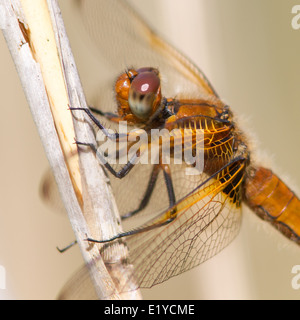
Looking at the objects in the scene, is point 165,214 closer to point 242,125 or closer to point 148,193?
point 148,193

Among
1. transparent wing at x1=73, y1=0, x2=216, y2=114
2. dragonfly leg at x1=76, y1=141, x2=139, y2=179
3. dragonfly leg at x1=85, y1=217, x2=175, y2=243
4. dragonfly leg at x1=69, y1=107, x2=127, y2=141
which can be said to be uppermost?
transparent wing at x1=73, y1=0, x2=216, y2=114

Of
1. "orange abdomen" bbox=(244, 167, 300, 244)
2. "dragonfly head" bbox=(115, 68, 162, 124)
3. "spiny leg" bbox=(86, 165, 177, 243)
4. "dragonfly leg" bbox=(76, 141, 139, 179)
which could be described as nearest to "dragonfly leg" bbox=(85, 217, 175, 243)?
"spiny leg" bbox=(86, 165, 177, 243)

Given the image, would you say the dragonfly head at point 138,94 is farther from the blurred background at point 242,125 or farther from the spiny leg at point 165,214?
the blurred background at point 242,125

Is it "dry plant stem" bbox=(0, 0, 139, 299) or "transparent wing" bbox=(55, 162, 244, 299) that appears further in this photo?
"transparent wing" bbox=(55, 162, 244, 299)

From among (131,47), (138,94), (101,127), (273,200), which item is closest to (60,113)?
(101,127)

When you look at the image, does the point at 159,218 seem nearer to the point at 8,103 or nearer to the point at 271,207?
the point at 271,207

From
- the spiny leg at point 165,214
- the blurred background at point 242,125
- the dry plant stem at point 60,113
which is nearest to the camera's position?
the dry plant stem at point 60,113

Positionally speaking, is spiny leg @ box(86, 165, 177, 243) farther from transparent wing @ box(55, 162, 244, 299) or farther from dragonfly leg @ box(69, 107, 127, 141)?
dragonfly leg @ box(69, 107, 127, 141)

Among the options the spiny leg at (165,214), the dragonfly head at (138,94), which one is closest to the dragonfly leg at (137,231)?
the spiny leg at (165,214)
